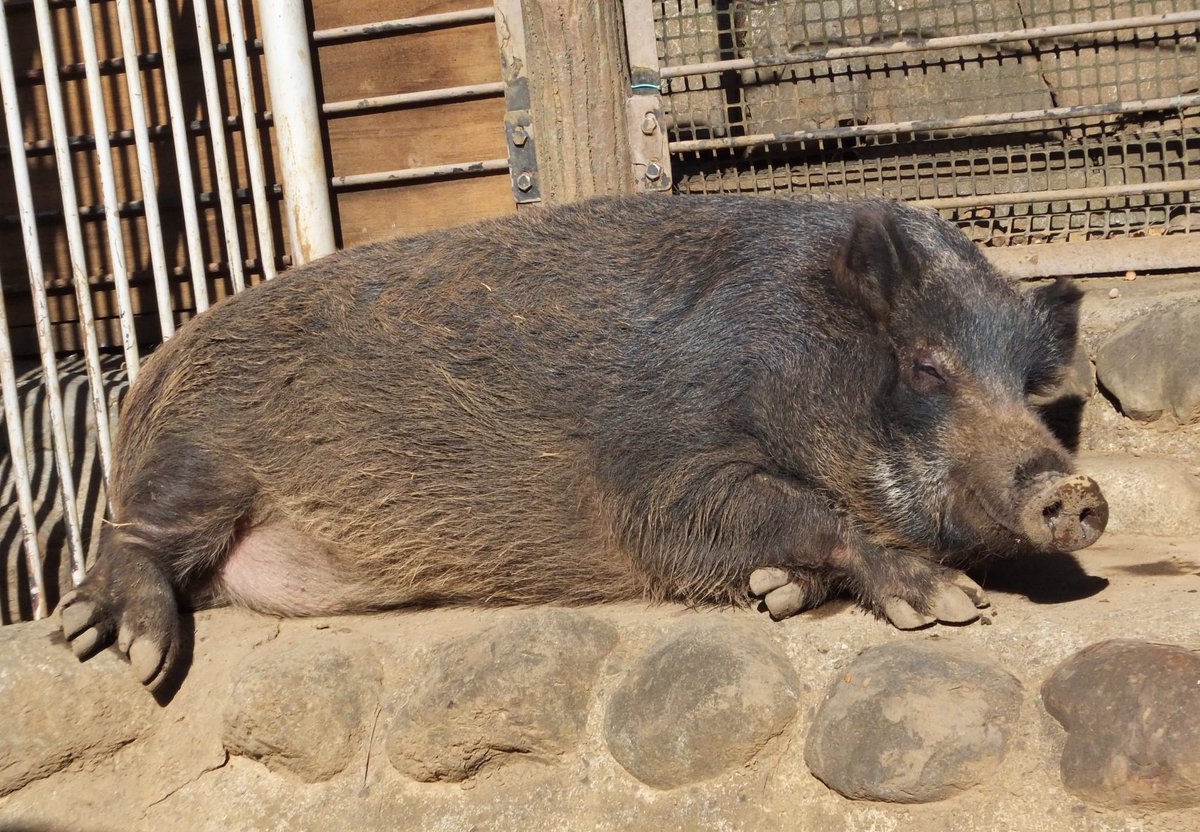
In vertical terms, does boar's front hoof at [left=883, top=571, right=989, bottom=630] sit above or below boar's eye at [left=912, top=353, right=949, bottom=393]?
below

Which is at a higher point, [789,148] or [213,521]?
[789,148]

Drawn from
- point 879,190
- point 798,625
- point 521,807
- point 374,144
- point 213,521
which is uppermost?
point 374,144

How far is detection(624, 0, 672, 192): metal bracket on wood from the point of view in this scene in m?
4.79

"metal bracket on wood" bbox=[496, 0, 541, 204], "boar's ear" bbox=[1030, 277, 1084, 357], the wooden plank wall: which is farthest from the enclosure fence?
"boar's ear" bbox=[1030, 277, 1084, 357]

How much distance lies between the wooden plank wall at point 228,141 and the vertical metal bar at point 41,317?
38.2 inches

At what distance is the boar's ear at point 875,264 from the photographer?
11.4 ft

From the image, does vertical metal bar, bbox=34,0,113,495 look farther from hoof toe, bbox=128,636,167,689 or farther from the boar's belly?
hoof toe, bbox=128,636,167,689

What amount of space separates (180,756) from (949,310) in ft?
8.28

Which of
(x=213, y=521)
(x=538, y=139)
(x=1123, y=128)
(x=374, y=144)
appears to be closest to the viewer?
(x=213, y=521)

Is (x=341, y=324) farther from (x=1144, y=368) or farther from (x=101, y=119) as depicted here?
(x=1144, y=368)

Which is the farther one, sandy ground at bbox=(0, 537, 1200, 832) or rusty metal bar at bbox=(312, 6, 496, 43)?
rusty metal bar at bbox=(312, 6, 496, 43)

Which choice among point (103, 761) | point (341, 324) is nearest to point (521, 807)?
point (103, 761)

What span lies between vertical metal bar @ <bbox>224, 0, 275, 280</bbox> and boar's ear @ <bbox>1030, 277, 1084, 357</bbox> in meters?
2.88

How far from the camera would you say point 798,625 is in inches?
130
